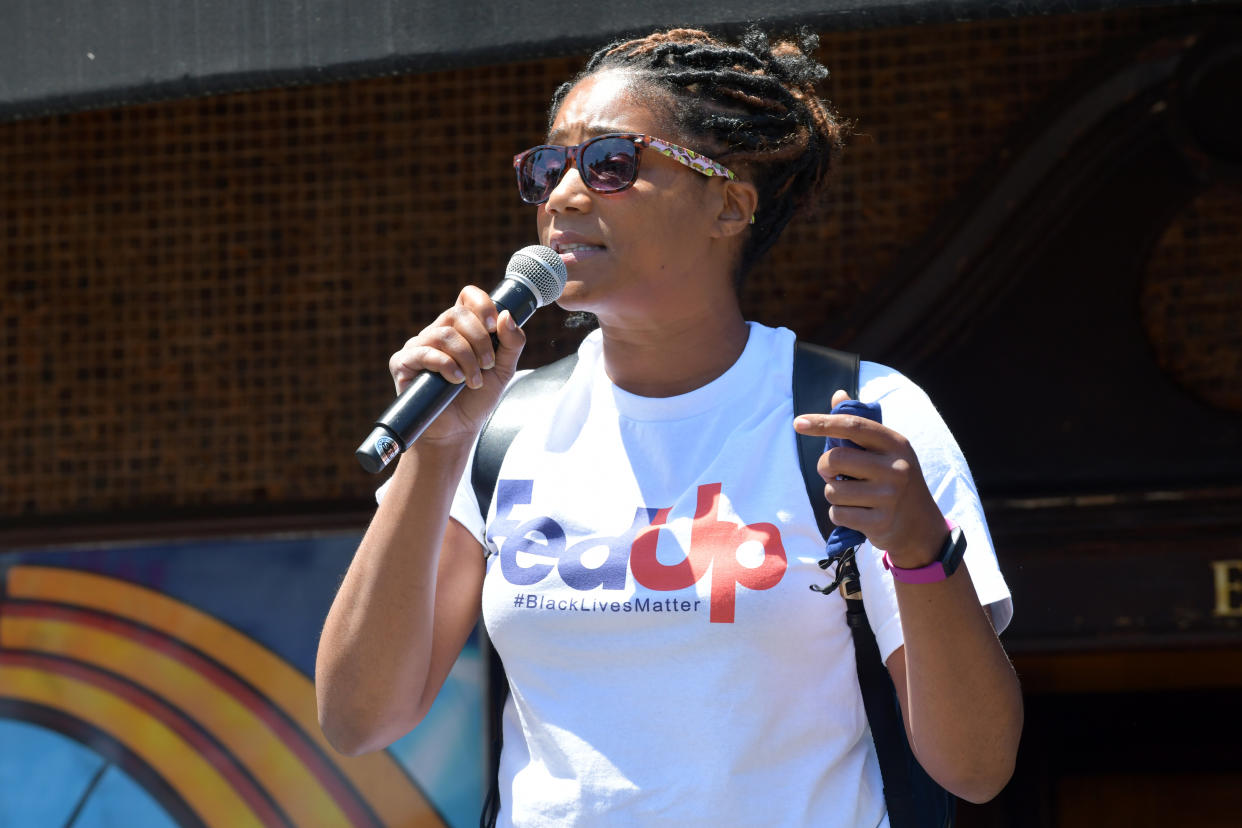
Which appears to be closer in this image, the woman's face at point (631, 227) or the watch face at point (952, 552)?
the watch face at point (952, 552)

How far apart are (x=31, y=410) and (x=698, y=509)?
3.33 m

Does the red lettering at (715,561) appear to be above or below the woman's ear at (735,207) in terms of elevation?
below

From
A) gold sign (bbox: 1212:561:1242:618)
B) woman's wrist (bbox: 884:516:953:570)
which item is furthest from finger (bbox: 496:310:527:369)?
gold sign (bbox: 1212:561:1242:618)

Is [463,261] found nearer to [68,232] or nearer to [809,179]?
[68,232]

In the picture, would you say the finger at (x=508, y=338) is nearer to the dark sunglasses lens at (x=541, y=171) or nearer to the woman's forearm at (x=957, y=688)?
A: the dark sunglasses lens at (x=541, y=171)

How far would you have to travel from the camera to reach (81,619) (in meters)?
4.18

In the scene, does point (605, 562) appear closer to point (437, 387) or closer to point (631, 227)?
point (437, 387)

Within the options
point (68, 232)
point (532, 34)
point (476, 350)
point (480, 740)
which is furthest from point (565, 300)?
point (68, 232)

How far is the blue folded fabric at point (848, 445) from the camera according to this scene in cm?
143


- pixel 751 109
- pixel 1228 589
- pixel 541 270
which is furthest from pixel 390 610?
pixel 1228 589

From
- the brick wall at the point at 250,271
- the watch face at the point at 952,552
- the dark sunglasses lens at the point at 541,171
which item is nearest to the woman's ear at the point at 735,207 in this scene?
the dark sunglasses lens at the point at 541,171

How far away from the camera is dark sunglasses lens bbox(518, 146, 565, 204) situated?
74.2 inches

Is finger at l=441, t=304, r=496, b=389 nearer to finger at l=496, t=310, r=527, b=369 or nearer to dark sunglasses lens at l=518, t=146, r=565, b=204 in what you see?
finger at l=496, t=310, r=527, b=369

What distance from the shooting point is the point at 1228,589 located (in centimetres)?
358
